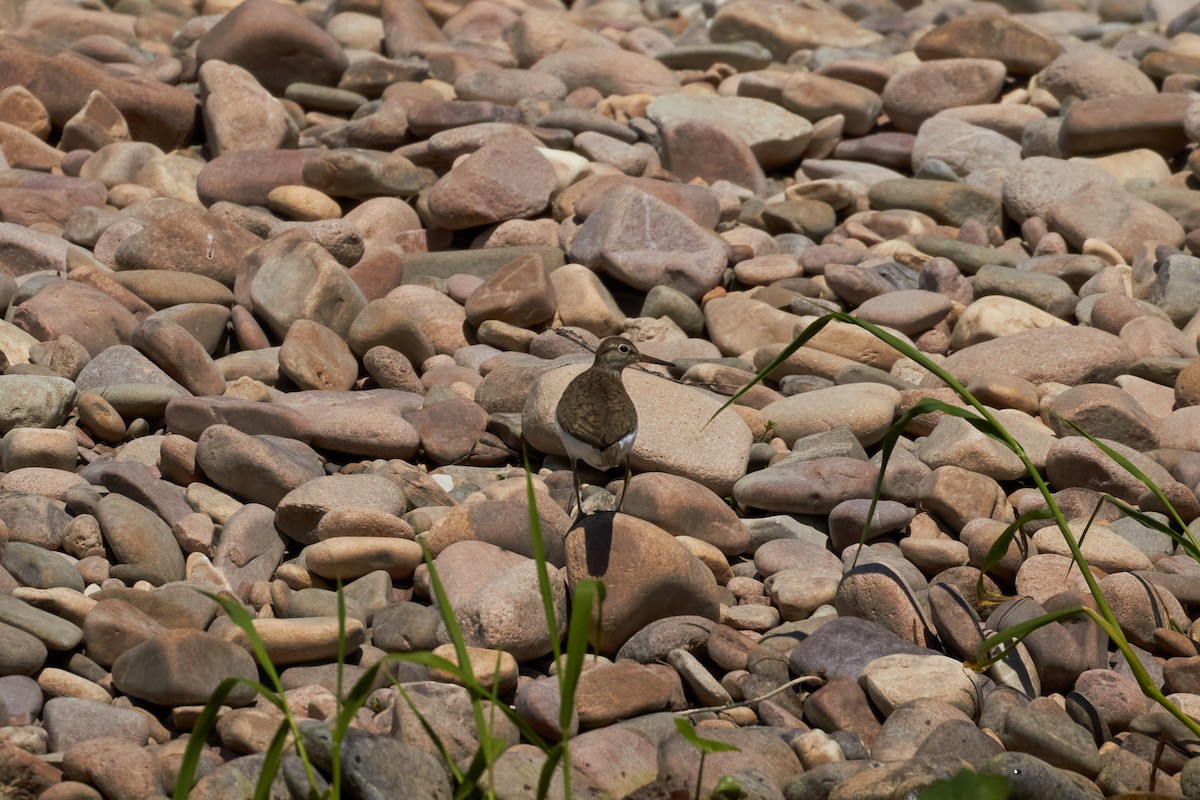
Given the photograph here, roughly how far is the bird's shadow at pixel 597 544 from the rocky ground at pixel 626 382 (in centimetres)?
1

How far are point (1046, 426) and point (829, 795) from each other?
387 centimetres

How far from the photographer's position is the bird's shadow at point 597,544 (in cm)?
543

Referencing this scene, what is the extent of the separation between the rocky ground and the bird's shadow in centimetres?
1

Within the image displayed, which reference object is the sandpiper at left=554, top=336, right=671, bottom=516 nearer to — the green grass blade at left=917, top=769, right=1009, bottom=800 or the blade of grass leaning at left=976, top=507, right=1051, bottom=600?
the blade of grass leaning at left=976, top=507, right=1051, bottom=600

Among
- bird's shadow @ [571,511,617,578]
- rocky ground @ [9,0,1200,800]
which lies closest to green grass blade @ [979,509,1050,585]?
rocky ground @ [9,0,1200,800]

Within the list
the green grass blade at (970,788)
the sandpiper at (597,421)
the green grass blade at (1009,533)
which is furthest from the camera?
the sandpiper at (597,421)

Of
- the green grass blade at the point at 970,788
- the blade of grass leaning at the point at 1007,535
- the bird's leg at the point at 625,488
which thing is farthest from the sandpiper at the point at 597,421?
the green grass blade at the point at 970,788

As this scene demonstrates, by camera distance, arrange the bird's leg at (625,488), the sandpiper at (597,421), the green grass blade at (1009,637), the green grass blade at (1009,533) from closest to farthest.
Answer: the green grass blade at (1009,637), the green grass blade at (1009,533), the sandpiper at (597,421), the bird's leg at (625,488)

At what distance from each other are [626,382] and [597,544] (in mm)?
1849

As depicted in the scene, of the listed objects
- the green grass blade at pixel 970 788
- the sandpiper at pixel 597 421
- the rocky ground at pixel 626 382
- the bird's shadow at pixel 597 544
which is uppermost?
the green grass blade at pixel 970 788

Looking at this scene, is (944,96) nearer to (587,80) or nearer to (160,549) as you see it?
(587,80)

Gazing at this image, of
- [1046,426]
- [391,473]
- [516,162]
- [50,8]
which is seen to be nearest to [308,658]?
[391,473]

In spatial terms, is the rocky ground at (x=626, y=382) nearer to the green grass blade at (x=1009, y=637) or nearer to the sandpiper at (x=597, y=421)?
the green grass blade at (x=1009, y=637)

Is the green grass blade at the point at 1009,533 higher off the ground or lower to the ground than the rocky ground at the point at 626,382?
higher
